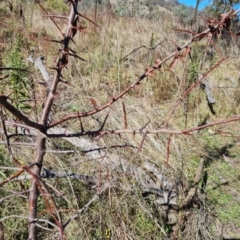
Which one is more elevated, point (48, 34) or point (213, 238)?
point (48, 34)

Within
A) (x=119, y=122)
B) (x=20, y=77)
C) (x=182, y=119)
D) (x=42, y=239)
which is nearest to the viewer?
(x=42, y=239)

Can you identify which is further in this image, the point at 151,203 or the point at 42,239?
the point at 151,203

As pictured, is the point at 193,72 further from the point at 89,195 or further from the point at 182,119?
the point at 89,195

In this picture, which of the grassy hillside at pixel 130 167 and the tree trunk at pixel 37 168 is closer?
the tree trunk at pixel 37 168

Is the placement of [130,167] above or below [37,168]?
above

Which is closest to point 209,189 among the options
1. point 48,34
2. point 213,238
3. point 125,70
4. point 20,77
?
point 213,238

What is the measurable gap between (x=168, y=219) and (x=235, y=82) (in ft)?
8.62

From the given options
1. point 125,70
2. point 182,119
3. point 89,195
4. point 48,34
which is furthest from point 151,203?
point 48,34

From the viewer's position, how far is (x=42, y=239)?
63.4 inches

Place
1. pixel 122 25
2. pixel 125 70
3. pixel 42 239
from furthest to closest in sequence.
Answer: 1. pixel 122 25
2. pixel 125 70
3. pixel 42 239

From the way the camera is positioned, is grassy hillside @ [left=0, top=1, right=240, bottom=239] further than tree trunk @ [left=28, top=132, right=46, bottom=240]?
Yes

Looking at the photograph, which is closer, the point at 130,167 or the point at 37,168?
the point at 37,168

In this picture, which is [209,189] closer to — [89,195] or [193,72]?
[89,195]

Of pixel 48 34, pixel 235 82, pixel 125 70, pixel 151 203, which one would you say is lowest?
pixel 151 203
